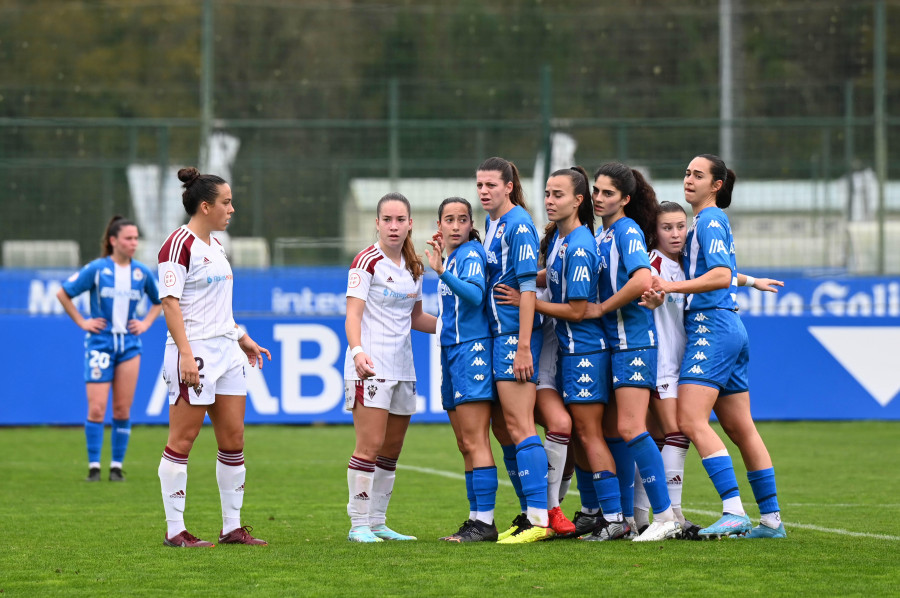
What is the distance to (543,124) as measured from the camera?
54.3ft

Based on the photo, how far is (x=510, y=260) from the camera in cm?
686

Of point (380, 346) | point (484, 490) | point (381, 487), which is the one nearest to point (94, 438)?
point (381, 487)

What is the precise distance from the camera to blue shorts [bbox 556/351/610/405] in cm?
675

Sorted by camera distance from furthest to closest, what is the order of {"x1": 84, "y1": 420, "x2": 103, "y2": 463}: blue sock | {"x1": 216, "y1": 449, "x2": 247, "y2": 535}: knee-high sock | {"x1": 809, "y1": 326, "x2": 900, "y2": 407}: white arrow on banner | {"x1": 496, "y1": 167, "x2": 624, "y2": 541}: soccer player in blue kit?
{"x1": 809, "y1": 326, "x2": 900, "y2": 407}: white arrow on banner
{"x1": 84, "y1": 420, "x2": 103, "y2": 463}: blue sock
{"x1": 216, "y1": 449, "x2": 247, "y2": 535}: knee-high sock
{"x1": 496, "y1": 167, "x2": 624, "y2": 541}: soccer player in blue kit

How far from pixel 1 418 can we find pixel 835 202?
11.3m

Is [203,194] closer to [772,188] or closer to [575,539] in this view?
[575,539]

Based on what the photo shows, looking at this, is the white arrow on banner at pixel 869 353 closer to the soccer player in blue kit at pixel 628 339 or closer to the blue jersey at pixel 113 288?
the blue jersey at pixel 113 288

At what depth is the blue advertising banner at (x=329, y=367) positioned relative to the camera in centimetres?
1470

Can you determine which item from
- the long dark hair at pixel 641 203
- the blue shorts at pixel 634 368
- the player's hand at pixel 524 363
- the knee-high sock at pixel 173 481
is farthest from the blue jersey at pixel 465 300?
the knee-high sock at pixel 173 481

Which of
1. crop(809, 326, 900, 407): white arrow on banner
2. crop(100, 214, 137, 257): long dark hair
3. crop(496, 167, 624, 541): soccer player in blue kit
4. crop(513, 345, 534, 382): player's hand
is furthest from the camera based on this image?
crop(809, 326, 900, 407): white arrow on banner

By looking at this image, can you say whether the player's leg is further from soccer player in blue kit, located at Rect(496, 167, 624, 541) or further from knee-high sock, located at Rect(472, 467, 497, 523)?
soccer player in blue kit, located at Rect(496, 167, 624, 541)

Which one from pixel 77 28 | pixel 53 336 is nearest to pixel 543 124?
pixel 53 336

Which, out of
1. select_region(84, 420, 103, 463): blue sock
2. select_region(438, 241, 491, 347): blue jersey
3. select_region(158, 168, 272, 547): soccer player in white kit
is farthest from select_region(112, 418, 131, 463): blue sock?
select_region(438, 241, 491, 347): blue jersey

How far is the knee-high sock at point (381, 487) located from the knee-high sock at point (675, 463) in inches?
59.4
